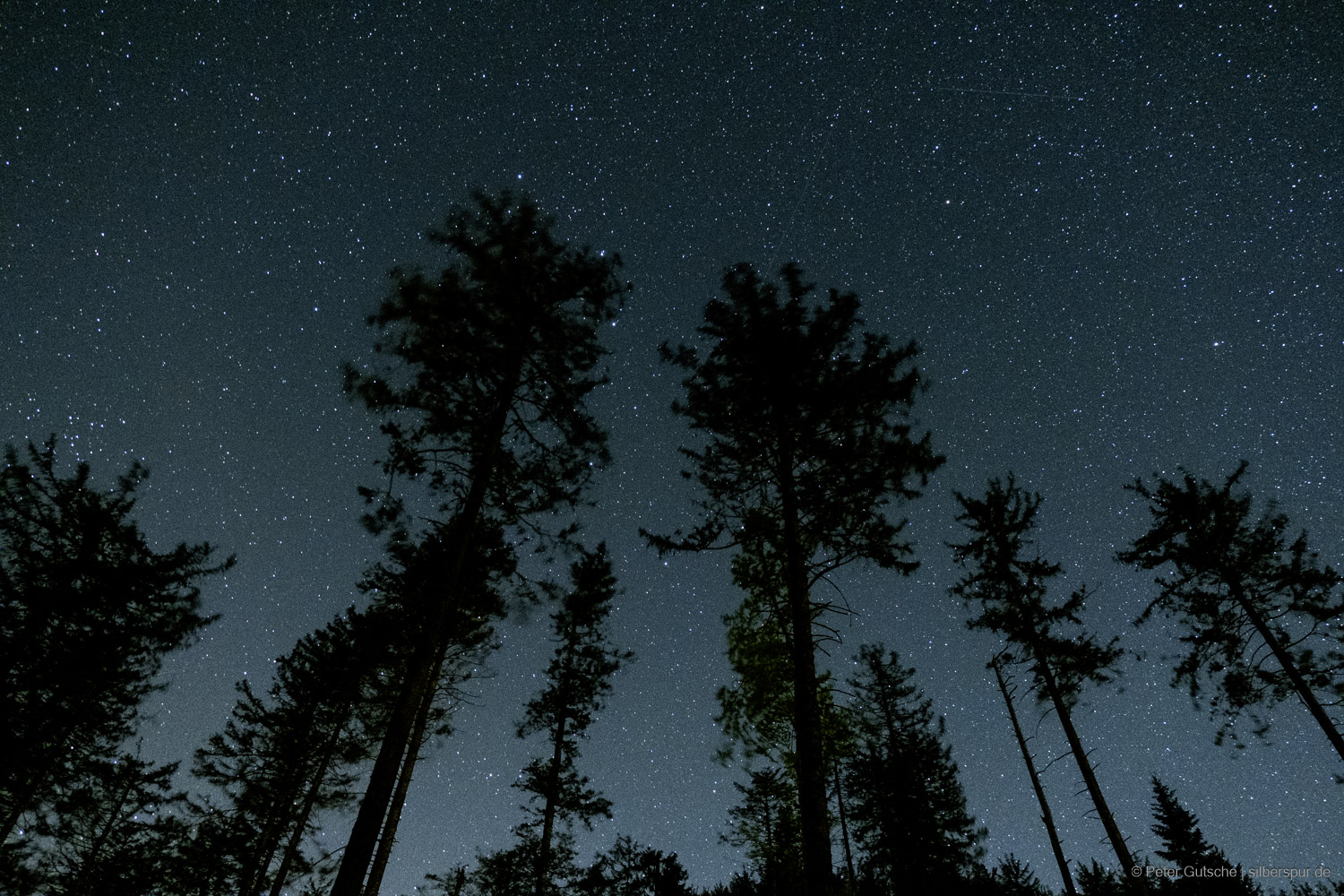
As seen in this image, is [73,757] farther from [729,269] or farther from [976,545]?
[976,545]

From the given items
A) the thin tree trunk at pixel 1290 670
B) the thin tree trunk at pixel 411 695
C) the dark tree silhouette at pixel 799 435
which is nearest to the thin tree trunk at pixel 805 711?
the dark tree silhouette at pixel 799 435

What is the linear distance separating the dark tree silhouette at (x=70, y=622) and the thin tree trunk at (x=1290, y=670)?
89.3ft

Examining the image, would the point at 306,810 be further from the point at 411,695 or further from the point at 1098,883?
the point at 1098,883

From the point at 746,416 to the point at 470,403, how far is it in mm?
5537

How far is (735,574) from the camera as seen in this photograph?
35.5ft

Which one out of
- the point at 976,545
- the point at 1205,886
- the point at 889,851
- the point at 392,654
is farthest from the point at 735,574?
the point at 1205,886

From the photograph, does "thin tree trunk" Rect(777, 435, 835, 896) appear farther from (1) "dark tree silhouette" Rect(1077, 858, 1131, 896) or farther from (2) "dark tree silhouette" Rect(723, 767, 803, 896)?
(1) "dark tree silhouette" Rect(1077, 858, 1131, 896)

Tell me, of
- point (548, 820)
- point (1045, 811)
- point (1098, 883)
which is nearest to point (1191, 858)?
point (1098, 883)

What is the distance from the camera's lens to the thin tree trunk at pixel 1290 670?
44.1 ft

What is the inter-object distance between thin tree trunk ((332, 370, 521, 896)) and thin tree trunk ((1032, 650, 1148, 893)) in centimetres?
1476

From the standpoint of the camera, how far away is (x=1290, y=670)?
14.3 meters

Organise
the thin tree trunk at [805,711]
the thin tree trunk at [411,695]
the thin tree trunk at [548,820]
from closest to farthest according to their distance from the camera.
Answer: the thin tree trunk at [411,695] → the thin tree trunk at [805,711] → the thin tree trunk at [548,820]

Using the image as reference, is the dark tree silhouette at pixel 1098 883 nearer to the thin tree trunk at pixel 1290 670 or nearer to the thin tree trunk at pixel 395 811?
the thin tree trunk at pixel 1290 670

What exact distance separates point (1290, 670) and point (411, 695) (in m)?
20.6
